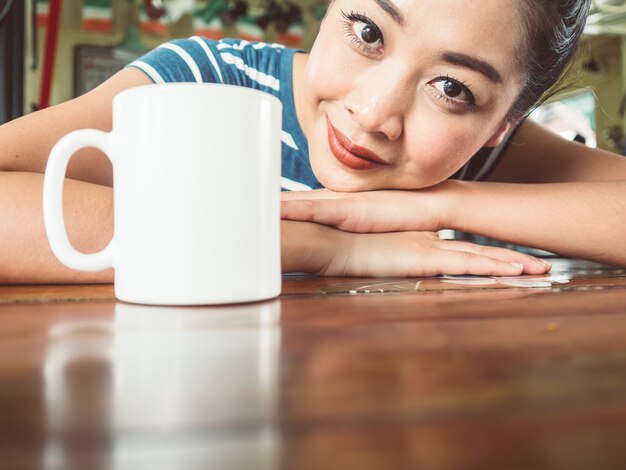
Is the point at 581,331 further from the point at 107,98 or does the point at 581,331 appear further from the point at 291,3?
the point at 291,3

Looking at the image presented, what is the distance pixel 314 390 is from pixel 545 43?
80cm

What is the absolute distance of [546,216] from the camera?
2.51 ft

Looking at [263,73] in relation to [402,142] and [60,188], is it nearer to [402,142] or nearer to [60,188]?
[402,142]

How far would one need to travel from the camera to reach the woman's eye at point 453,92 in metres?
0.76

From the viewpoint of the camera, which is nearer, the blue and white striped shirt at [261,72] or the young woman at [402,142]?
the young woman at [402,142]

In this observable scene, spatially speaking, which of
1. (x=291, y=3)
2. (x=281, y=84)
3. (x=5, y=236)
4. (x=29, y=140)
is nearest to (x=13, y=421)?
(x=5, y=236)

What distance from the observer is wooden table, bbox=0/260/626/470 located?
0.12 meters

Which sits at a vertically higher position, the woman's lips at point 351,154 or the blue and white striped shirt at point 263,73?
the blue and white striped shirt at point 263,73

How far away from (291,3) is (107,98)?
3128mm

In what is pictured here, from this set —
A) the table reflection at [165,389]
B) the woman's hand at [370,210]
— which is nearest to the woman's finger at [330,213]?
the woman's hand at [370,210]

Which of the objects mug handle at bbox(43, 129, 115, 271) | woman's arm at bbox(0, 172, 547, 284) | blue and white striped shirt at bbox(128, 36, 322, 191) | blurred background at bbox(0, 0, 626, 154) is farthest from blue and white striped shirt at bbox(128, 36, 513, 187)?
blurred background at bbox(0, 0, 626, 154)

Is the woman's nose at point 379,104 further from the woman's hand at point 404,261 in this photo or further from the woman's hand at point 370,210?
the woman's hand at point 404,261

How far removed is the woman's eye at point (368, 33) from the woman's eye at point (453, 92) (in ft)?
0.31

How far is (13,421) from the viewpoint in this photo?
13cm
